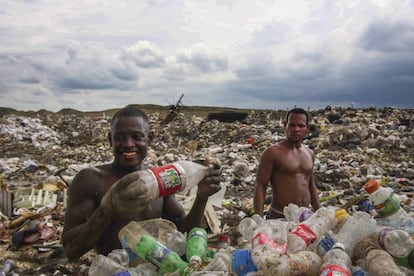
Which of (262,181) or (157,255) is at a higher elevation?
(157,255)

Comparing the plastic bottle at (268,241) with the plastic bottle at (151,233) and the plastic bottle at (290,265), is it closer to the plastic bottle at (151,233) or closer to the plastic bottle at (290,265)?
the plastic bottle at (290,265)

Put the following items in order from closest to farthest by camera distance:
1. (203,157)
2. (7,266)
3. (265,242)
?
(265,242), (203,157), (7,266)

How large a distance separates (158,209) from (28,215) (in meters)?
4.07

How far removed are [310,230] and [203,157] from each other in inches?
41.0

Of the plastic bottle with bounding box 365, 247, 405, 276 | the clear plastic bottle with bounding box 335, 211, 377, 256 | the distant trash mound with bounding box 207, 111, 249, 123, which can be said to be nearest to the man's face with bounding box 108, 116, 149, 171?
→ the clear plastic bottle with bounding box 335, 211, 377, 256

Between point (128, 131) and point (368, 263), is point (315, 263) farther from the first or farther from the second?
point (128, 131)

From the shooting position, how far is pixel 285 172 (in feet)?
13.7

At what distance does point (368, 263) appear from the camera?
1637 millimetres

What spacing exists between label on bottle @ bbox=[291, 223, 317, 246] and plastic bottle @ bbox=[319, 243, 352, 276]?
0.44ft

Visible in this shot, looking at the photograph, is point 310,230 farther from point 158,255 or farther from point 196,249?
point 158,255

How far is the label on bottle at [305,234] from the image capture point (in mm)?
1805

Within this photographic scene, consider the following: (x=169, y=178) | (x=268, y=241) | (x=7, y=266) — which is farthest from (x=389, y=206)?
(x=7, y=266)

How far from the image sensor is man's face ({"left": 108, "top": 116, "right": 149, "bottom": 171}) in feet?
7.26

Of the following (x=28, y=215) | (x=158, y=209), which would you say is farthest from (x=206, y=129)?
(x=158, y=209)
